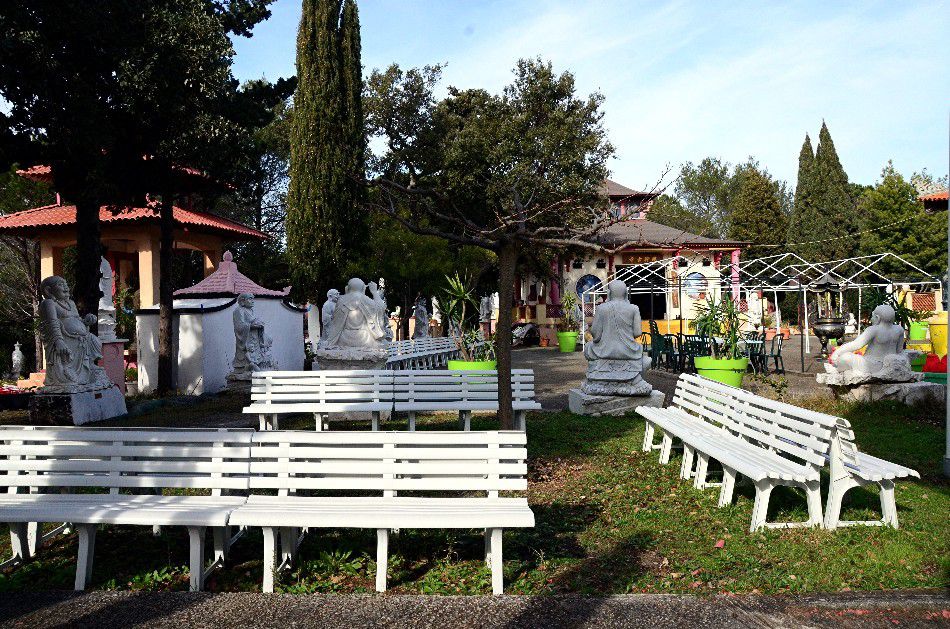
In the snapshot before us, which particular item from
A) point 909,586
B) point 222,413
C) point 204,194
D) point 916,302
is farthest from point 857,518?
point 916,302

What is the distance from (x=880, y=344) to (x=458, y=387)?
19.5 feet

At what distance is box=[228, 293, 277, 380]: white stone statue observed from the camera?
15.1m

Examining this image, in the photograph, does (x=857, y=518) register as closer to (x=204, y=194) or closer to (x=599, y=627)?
(x=599, y=627)

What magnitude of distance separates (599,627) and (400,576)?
1309 millimetres

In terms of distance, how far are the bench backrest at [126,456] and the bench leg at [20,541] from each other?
0.86 feet

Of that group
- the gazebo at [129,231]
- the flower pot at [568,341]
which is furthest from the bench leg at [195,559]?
the flower pot at [568,341]

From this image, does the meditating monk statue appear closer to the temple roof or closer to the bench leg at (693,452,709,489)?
the bench leg at (693,452,709,489)

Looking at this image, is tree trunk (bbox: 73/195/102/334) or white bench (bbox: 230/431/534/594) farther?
tree trunk (bbox: 73/195/102/334)

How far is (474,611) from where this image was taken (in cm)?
382

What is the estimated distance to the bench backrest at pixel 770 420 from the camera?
500cm

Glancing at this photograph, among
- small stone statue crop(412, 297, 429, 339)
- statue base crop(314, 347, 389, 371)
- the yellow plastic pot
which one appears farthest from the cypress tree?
the yellow plastic pot

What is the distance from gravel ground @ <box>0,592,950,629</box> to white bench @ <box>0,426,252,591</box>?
0.36 m

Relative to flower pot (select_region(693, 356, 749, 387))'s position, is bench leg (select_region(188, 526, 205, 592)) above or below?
below

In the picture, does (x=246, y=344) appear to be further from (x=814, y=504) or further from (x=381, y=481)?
(x=814, y=504)
